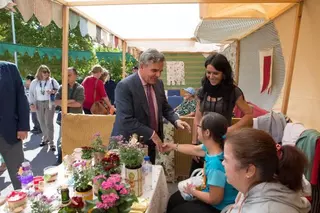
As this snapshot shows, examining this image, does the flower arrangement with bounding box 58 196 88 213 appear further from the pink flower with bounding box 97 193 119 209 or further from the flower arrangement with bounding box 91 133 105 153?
the flower arrangement with bounding box 91 133 105 153

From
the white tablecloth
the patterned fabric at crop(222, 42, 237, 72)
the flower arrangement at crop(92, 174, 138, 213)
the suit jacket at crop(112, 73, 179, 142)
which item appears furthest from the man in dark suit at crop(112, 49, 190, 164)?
the patterned fabric at crop(222, 42, 237, 72)

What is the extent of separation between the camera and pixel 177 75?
24.9ft

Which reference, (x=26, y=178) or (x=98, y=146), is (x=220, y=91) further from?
(x=26, y=178)

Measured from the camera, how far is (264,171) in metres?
0.93

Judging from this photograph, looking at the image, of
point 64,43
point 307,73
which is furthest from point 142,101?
point 307,73

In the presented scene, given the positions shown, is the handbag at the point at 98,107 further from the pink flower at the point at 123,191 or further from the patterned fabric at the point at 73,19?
the pink flower at the point at 123,191

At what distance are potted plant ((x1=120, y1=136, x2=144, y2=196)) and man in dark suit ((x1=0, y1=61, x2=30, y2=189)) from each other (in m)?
1.38

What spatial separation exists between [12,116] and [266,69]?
3.32 m

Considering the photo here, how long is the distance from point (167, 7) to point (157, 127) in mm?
1624

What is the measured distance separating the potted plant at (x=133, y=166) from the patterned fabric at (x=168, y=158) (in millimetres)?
1650

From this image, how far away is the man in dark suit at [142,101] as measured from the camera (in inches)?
69.2

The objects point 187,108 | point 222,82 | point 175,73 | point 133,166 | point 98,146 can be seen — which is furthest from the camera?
point 175,73

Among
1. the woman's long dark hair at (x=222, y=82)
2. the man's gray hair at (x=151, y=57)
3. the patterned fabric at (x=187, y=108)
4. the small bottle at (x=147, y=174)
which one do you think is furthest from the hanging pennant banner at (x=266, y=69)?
the small bottle at (x=147, y=174)

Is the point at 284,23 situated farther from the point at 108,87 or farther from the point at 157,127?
the point at 108,87
